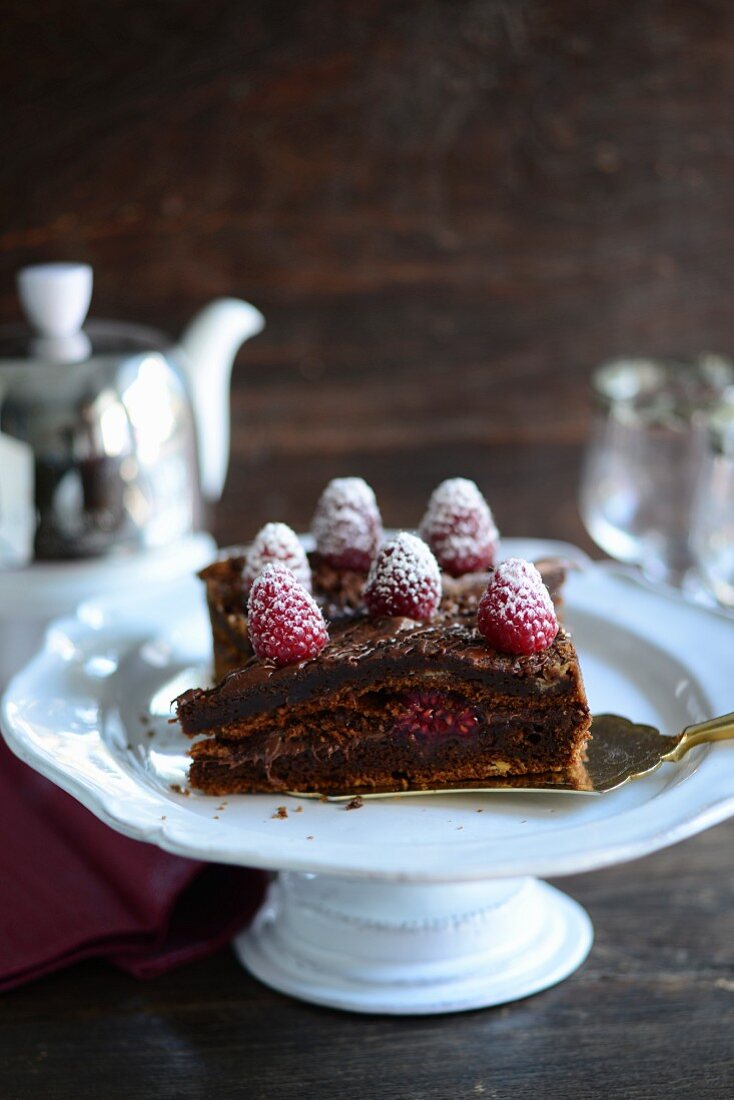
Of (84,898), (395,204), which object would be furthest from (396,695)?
(395,204)

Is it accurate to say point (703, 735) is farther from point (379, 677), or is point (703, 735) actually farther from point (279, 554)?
point (279, 554)

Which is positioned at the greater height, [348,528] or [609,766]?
[348,528]

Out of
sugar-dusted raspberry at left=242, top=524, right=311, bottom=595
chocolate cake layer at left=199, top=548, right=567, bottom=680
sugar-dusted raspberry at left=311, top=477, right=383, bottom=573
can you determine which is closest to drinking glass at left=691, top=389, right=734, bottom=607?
chocolate cake layer at left=199, top=548, right=567, bottom=680

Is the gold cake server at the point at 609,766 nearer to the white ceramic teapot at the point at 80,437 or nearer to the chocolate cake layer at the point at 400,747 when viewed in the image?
the chocolate cake layer at the point at 400,747

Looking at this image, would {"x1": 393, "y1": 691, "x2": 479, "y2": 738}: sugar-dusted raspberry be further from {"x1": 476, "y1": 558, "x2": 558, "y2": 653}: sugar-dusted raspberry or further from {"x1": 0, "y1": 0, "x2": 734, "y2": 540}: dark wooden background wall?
{"x1": 0, "y1": 0, "x2": 734, "y2": 540}: dark wooden background wall

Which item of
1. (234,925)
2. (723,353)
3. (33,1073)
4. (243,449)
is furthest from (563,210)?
(33,1073)

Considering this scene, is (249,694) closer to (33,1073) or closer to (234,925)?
(234,925)
